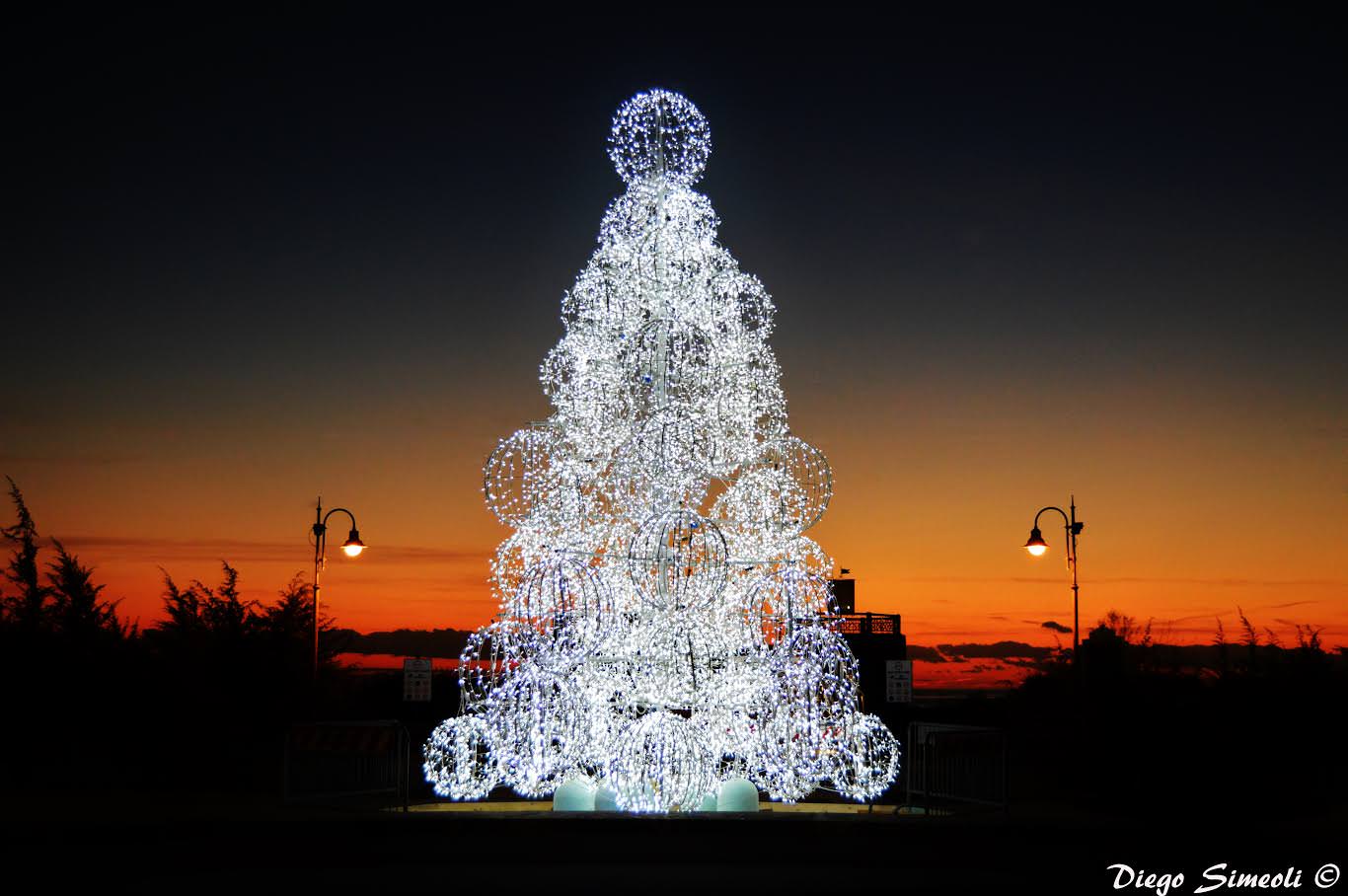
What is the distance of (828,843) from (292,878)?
175 inches

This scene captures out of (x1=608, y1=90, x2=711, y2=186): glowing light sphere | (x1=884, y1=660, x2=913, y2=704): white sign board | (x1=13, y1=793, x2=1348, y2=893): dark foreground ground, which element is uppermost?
(x1=608, y1=90, x2=711, y2=186): glowing light sphere

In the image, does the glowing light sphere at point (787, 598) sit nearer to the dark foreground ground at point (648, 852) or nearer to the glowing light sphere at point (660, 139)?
the dark foreground ground at point (648, 852)

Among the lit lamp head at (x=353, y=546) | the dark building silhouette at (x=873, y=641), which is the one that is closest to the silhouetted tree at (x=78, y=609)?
the lit lamp head at (x=353, y=546)

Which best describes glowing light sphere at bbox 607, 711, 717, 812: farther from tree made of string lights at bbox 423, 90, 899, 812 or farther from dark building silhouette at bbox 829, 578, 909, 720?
dark building silhouette at bbox 829, 578, 909, 720

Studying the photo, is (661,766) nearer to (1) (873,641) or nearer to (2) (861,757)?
(2) (861,757)

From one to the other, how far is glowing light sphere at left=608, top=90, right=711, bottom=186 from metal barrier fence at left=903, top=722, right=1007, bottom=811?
6.82m

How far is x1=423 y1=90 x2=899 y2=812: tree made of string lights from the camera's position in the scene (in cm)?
1347

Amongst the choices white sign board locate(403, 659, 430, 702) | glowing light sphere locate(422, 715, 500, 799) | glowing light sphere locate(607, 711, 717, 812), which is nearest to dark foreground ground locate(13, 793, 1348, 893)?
glowing light sphere locate(607, 711, 717, 812)

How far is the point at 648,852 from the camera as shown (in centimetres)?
1075

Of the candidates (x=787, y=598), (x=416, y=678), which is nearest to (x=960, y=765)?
(x=787, y=598)

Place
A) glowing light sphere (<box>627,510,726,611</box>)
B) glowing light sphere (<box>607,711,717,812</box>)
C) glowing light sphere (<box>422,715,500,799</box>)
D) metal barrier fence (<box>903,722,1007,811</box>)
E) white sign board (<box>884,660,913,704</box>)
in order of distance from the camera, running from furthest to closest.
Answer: white sign board (<box>884,660,913,704</box>) → metal barrier fence (<box>903,722,1007,811</box>) → glowing light sphere (<box>422,715,500,799</box>) → glowing light sphere (<box>627,510,726,611</box>) → glowing light sphere (<box>607,711,717,812</box>)

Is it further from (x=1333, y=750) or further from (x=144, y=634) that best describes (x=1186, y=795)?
(x=144, y=634)

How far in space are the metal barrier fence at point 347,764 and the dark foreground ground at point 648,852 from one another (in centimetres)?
155

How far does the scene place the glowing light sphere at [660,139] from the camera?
14500 millimetres
